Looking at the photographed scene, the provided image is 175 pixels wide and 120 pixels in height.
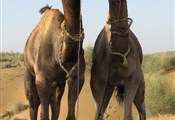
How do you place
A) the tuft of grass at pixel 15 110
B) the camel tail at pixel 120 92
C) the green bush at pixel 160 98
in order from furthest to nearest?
1. the tuft of grass at pixel 15 110
2. the green bush at pixel 160 98
3. the camel tail at pixel 120 92

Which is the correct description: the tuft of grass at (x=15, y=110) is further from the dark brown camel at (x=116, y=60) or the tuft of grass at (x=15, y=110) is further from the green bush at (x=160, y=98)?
the dark brown camel at (x=116, y=60)

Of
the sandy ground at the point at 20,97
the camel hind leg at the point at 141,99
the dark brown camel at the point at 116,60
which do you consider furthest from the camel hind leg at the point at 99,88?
the sandy ground at the point at 20,97

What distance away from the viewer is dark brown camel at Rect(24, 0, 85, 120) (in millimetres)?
7906

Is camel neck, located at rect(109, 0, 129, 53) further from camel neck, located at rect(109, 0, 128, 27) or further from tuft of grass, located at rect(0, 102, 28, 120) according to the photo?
tuft of grass, located at rect(0, 102, 28, 120)

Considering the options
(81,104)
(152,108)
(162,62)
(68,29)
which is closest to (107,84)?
(68,29)

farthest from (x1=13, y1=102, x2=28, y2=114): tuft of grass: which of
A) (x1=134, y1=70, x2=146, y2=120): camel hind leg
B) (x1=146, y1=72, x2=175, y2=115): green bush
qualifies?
(x1=134, y1=70, x2=146, y2=120): camel hind leg

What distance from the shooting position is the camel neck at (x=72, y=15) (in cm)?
757

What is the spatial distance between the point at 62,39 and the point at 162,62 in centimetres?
2489

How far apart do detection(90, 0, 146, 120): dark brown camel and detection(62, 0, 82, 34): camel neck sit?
800 millimetres

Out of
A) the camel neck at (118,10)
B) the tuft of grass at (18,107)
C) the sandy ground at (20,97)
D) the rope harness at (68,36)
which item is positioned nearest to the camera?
the rope harness at (68,36)

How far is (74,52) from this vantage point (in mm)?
8016

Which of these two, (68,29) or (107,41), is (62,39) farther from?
(107,41)

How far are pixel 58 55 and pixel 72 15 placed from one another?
2.75 ft

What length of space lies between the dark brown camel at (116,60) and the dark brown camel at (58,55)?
559 mm
